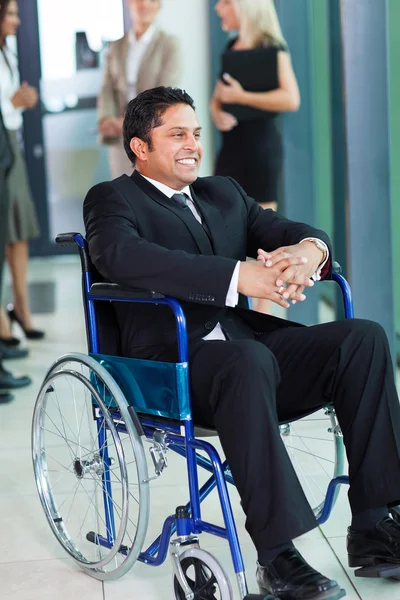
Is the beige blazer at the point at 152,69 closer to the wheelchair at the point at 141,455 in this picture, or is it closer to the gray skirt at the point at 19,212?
the gray skirt at the point at 19,212

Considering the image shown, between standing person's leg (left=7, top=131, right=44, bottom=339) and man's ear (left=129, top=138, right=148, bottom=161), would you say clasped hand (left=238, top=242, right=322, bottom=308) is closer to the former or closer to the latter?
man's ear (left=129, top=138, right=148, bottom=161)

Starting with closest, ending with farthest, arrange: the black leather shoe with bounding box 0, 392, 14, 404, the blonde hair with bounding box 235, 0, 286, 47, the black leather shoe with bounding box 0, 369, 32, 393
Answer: the black leather shoe with bounding box 0, 392, 14, 404
the black leather shoe with bounding box 0, 369, 32, 393
the blonde hair with bounding box 235, 0, 286, 47

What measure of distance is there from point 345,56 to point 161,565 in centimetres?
213

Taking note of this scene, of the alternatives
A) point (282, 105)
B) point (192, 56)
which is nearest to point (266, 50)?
point (282, 105)

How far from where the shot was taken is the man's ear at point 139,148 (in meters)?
2.23

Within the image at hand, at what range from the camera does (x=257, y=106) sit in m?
4.52

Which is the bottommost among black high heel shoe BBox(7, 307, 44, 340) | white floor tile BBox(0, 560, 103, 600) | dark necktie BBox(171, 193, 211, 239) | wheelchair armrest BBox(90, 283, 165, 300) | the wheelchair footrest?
black high heel shoe BBox(7, 307, 44, 340)

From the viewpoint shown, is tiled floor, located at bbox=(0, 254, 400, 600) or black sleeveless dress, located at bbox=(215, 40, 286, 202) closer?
tiled floor, located at bbox=(0, 254, 400, 600)

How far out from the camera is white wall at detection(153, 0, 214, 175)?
4.91m

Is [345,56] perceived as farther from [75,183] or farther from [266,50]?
[75,183]

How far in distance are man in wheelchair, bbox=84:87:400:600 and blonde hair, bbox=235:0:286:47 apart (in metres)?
2.24

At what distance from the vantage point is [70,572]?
88.0 inches

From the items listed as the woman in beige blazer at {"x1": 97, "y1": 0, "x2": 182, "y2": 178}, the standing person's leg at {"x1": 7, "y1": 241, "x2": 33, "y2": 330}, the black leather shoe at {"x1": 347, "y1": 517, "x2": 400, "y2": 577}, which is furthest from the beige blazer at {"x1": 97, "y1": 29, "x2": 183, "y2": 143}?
the black leather shoe at {"x1": 347, "y1": 517, "x2": 400, "y2": 577}

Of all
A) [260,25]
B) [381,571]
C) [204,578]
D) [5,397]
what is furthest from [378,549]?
[260,25]
